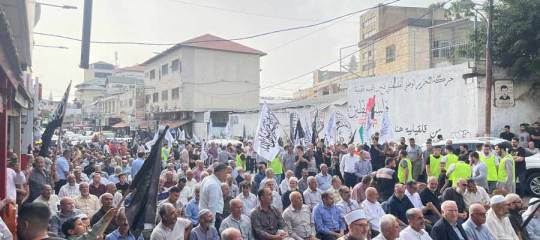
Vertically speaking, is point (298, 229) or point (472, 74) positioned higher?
point (472, 74)

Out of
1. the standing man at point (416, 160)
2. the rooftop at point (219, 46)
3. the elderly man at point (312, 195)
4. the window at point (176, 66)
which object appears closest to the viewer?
the elderly man at point (312, 195)

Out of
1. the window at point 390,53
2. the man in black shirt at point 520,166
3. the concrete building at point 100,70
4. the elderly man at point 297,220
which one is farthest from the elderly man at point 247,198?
the concrete building at point 100,70

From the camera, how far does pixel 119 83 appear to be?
3656 inches

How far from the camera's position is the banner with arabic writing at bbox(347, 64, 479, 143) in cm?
2009

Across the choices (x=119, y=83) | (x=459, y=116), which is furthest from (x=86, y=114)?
(x=459, y=116)

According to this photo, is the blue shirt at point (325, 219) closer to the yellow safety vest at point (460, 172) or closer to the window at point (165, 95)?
the yellow safety vest at point (460, 172)

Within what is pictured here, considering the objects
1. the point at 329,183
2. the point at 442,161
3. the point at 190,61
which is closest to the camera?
the point at 329,183

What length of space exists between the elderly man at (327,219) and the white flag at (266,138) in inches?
179

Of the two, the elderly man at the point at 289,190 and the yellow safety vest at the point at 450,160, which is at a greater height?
the yellow safety vest at the point at 450,160

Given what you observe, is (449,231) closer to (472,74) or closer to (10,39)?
(10,39)

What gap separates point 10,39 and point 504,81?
57.5ft

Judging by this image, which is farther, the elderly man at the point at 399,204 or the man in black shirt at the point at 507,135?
the man in black shirt at the point at 507,135

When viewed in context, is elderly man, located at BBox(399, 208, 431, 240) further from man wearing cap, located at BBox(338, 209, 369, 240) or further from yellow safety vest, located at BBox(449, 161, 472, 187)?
yellow safety vest, located at BBox(449, 161, 472, 187)

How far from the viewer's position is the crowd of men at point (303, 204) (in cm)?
591
